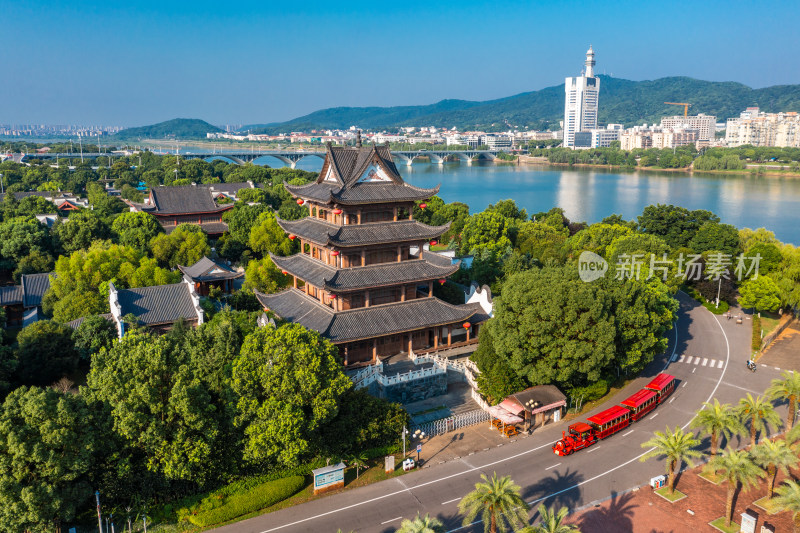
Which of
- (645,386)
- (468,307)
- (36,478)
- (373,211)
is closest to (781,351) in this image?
(645,386)

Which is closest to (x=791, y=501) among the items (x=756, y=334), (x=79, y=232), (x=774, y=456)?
(x=774, y=456)

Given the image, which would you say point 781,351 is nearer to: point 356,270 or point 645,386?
point 645,386

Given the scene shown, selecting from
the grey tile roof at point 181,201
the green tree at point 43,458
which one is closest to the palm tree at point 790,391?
the green tree at point 43,458

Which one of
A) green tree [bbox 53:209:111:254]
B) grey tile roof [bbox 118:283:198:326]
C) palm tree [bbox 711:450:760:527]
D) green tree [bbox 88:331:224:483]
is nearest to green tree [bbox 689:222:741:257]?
palm tree [bbox 711:450:760:527]

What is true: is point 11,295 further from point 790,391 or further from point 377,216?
point 790,391

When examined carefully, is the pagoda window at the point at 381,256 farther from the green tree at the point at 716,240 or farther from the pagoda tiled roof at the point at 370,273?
the green tree at the point at 716,240

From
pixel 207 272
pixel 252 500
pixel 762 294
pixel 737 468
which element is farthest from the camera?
pixel 207 272
